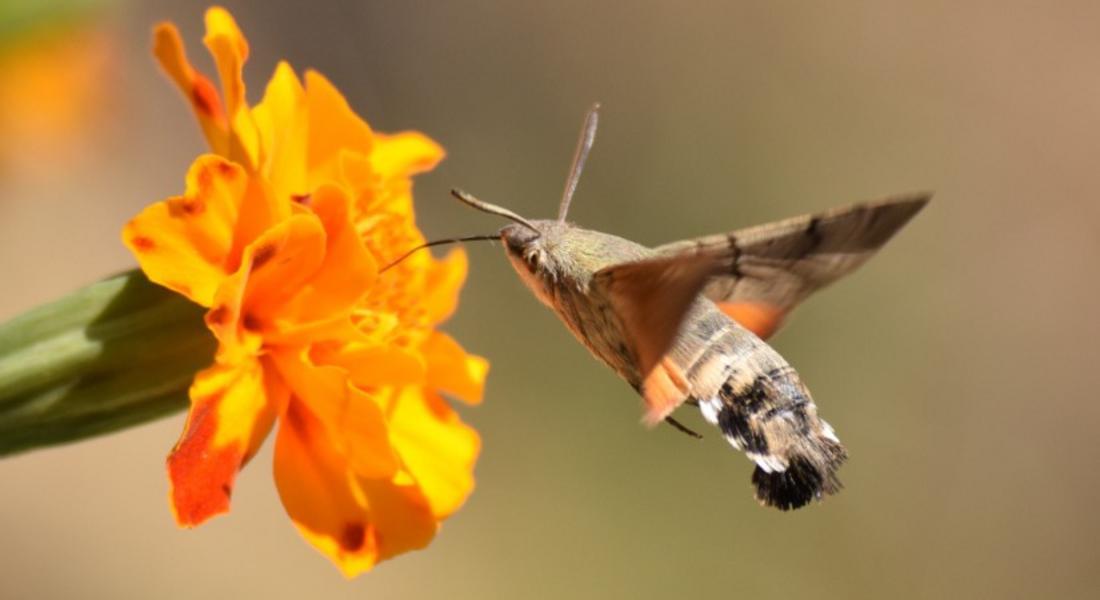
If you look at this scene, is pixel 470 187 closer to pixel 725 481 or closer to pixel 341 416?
pixel 725 481

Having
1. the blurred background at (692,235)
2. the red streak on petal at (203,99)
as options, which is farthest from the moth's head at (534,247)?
the blurred background at (692,235)

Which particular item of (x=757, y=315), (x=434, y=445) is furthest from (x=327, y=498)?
(x=757, y=315)

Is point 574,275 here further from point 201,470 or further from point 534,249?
point 201,470

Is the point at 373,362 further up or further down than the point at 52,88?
further up

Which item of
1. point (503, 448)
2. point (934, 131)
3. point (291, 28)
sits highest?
point (934, 131)

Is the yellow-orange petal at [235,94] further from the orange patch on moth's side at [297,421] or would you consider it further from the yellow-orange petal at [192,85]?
the orange patch on moth's side at [297,421]

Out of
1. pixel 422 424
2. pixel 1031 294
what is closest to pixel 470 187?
pixel 1031 294

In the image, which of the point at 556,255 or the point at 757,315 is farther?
the point at 757,315
